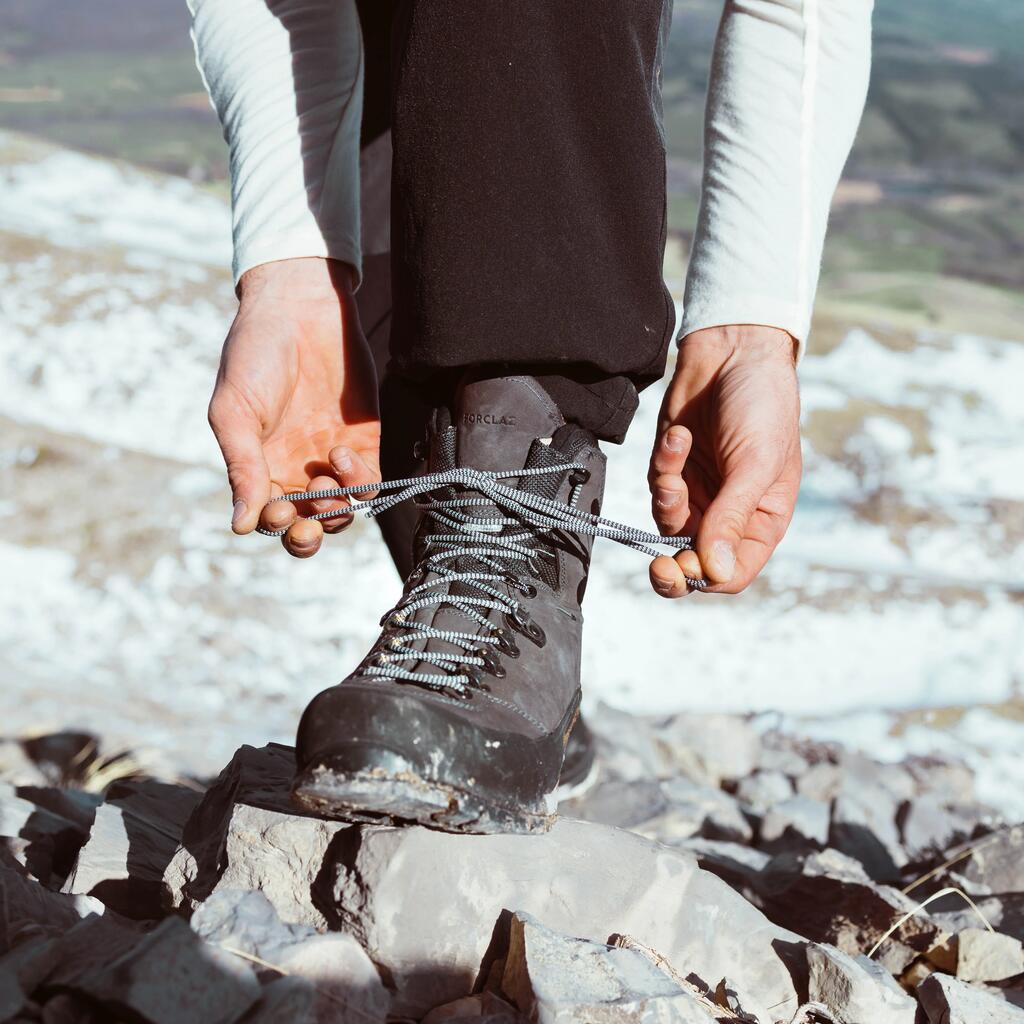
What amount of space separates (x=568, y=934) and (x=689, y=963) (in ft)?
0.55

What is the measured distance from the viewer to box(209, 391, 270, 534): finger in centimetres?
142

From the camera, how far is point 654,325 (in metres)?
1.46

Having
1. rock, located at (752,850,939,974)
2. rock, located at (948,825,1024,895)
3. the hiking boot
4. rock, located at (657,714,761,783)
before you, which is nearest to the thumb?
the hiking boot

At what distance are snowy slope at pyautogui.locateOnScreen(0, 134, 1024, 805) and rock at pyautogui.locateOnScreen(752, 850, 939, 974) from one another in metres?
1.35

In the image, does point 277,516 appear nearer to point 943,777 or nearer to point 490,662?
point 490,662

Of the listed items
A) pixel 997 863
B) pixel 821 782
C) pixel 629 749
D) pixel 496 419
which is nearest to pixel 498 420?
pixel 496 419

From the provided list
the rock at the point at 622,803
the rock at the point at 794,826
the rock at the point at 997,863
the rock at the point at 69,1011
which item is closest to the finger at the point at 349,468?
the rock at the point at 69,1011

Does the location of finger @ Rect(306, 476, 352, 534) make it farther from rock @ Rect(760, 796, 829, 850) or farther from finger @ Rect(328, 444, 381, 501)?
rock @ Rect(760, 796, 829, 850)

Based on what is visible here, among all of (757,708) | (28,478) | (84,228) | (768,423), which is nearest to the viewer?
(768,423)

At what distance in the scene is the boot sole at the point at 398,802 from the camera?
1.13 metres

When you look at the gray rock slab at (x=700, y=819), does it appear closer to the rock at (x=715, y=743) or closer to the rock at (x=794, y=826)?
the rock at (x=794, y=826)

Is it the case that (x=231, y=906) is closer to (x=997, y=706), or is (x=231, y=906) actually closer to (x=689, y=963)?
(x=689, y=963)

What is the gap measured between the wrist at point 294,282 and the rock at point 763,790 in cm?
170

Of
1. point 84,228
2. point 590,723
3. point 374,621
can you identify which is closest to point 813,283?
point 590,723
